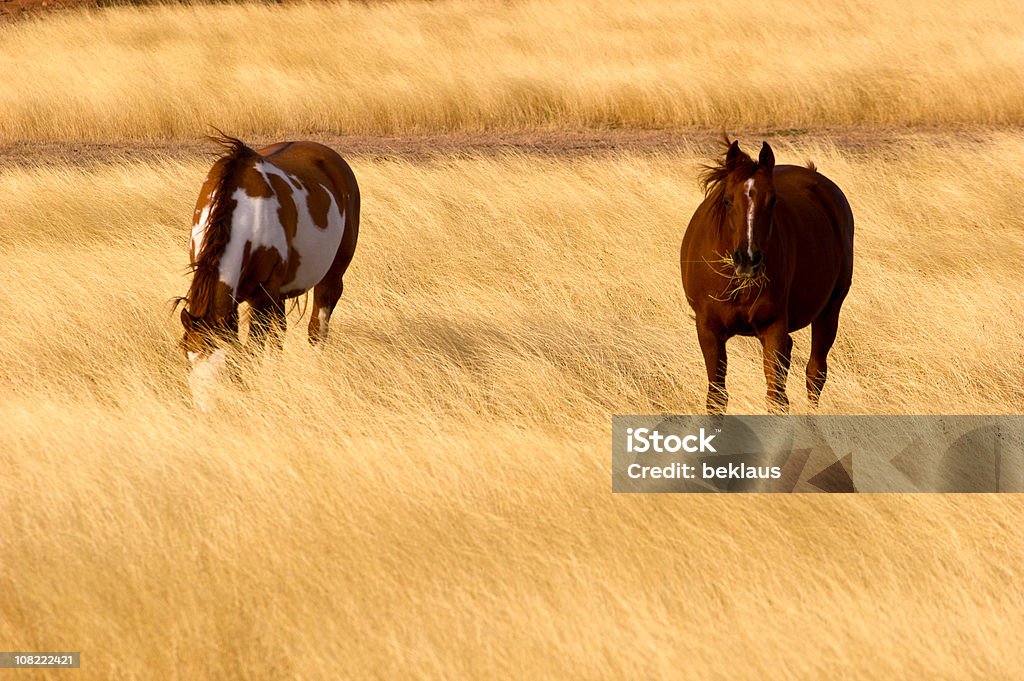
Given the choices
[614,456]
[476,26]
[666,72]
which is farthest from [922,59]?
[614,456]

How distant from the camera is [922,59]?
16078 millimetres

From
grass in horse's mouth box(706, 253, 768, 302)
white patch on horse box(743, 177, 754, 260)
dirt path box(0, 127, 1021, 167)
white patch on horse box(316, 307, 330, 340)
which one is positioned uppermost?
white patch on horse box(743, 177, 754, 260)

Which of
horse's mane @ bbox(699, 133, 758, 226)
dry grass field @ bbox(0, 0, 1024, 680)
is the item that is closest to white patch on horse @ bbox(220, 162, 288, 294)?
dry grass field @ bbox(0, 0, 1024, 680)

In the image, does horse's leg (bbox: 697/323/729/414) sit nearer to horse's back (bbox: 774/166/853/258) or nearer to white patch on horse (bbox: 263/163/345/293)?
horse's back (bbox: 774/166/853/258)

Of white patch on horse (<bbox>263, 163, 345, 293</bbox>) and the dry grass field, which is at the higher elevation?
white patch on horse (<bbox>263, 163, 345, 293</bbox>)

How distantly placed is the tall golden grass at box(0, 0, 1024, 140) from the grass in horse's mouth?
9779mm

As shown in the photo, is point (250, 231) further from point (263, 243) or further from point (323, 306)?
point (323, 306)

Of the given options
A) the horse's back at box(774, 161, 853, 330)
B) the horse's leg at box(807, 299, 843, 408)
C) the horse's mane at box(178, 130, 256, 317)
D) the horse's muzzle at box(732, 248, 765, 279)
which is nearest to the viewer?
the horse's muzzle at box(732, 248, 765, 279)

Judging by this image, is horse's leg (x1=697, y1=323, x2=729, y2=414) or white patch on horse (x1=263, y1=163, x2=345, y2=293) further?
white patch on horse (x1=263, y1=163, x2=345, y2=293)

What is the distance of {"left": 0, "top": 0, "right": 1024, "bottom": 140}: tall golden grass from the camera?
15047 millimetres

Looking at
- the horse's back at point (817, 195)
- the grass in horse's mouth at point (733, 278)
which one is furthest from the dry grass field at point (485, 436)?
the horse's back at point (817, 195)

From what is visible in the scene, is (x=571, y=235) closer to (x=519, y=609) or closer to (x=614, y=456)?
(x=614, y=456)

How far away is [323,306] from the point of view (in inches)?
285

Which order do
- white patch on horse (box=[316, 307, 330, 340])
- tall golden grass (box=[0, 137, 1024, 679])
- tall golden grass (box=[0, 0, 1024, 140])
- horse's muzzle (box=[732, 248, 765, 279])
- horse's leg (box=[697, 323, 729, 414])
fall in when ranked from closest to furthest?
tall golden grass (box=[0, 137, 1024, 679])
horse's muzzle (box=[732, 248, 765, 279])
horse's leg (box=[697, 323, 729, 414])
white patch on horse (box=[316, 307, 330, 340])
tall golden grass (box=[0, 0, 1024, 140])
